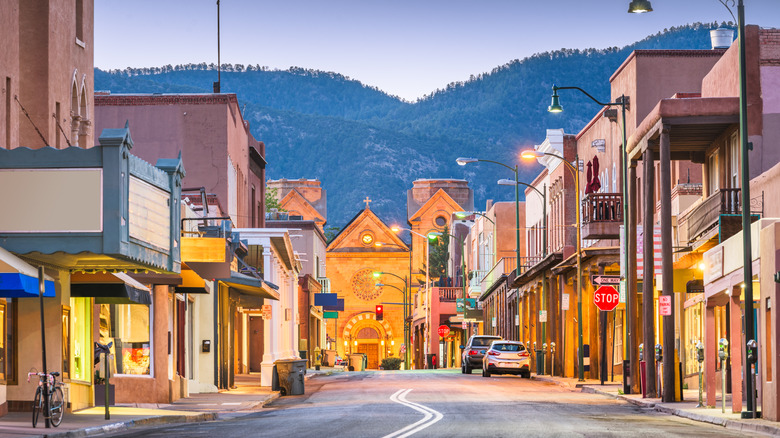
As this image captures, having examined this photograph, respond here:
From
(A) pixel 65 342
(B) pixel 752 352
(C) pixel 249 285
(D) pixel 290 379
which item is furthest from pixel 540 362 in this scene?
(B) pixel 752 352

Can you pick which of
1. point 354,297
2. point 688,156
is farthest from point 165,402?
point 354,297

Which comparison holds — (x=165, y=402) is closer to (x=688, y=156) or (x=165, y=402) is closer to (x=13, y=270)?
(x=13, y=270)

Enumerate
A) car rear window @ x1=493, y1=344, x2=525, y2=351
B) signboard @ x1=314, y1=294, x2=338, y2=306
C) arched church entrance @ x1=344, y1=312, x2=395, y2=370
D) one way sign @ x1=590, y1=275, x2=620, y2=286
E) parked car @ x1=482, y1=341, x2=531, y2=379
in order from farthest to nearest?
arched church entrance @ x1=344, y1=312, x2=395, y2=370 → signboard @ x1=314, y1=294, x2=338, y2=306 → car rear window @ x1=493, y1=344, x2=525, y2=351 → parked car @ x1=482, y1=341, x2=531, y2=379 → one way sign @ x1=590, y1=275, x2=620, y2=286

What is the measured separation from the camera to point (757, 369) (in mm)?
23391

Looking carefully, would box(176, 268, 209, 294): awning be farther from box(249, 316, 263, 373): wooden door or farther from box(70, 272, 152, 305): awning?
box(249, 316, 263, 373): wooden door

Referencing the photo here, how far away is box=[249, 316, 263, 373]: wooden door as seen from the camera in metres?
64.3

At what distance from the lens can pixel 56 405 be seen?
20.8 m

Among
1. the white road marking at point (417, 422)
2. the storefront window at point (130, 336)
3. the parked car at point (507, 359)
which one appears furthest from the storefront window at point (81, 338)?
the parked car at point (507, 359)

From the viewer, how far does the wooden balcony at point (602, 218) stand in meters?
41.6

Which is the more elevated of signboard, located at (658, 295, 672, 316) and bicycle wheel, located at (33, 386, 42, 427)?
signboard, located at (658, 295, 672, 316)

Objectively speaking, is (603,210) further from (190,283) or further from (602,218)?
(190,283)

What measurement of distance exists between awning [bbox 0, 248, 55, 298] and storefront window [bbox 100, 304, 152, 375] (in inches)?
359

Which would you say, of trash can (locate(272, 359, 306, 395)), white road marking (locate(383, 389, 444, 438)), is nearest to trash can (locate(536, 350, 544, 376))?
trash can (locate(272, 359, 306, 395))

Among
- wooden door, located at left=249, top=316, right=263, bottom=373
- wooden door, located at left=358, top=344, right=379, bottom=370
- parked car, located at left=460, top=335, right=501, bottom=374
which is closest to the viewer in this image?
parked car, located at left=460, top=335, right=501, bottom=374
